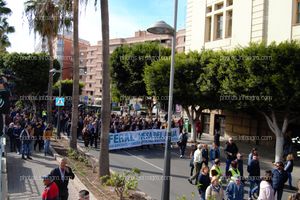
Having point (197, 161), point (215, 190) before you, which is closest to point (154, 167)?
point (197, 161)

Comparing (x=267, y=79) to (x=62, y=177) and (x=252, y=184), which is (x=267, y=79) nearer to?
(x=252, y=184)

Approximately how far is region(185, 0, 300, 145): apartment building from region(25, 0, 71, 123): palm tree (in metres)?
11.4

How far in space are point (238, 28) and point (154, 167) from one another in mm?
13716

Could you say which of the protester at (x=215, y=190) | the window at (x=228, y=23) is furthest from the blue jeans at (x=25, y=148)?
the window at (x=228, y=23)

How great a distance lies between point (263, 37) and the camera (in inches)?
973

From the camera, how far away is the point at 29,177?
1410 cm

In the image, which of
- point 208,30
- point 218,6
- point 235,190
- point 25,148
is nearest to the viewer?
point 235,190

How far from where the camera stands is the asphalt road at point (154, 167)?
13568mm

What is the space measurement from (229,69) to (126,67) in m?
21.0

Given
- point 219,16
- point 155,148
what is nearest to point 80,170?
point 155,148

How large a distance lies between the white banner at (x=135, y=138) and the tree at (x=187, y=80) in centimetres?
300

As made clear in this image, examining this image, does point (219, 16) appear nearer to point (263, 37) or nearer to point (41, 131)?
point (263, 37)

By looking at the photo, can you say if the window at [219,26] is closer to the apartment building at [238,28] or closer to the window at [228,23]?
the apartment building at [238,28]

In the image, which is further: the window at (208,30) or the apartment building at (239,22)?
the window at (208,30)
